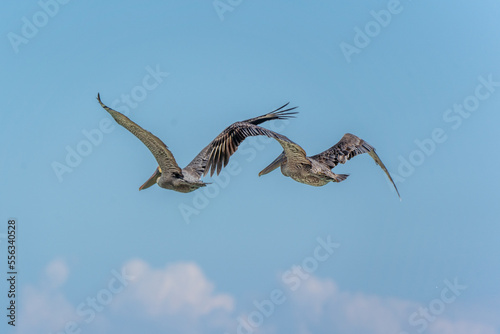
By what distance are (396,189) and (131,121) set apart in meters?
6.74

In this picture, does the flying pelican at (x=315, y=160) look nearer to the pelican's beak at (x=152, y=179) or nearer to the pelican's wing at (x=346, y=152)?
the pelican's wing at (x=346, y=152)

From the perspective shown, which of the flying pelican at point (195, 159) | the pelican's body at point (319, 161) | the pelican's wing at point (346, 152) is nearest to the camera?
the flying pelican at point (195, 159)

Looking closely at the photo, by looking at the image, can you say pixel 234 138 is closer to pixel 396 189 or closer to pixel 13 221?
pixel 396 189

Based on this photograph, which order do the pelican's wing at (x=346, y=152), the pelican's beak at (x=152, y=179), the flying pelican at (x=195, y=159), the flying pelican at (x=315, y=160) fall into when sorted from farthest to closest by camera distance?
the pelican's wing at (x=346, y=152) < the pelican's beak at (x=152, y=179) < the flying pelican at (x=315, y=160) < the flying pelican at (x=195, y=159)

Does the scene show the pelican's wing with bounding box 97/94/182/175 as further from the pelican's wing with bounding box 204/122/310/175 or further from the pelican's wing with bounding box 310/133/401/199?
the pelican's wing with bounding box 310/133/401/199

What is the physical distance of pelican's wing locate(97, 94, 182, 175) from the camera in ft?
43.0

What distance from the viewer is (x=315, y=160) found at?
16109 mm

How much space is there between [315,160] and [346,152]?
3.59ft

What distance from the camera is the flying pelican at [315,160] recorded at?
14.9 meters

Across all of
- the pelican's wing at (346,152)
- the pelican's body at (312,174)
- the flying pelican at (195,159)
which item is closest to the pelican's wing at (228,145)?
the flying pelican at (195,159)

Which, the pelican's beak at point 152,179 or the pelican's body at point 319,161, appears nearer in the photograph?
the pelican's body at point 319,161

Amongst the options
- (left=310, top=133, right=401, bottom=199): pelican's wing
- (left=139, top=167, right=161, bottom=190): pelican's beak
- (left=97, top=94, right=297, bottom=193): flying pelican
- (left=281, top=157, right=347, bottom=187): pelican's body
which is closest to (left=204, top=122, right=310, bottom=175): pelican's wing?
(left=97, top=94, right=297, bottom=193): flying pelican

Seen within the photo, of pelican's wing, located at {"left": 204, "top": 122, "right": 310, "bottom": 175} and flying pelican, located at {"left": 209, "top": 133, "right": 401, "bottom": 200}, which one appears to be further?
flying pelican, located at {"left": 209, "top": 133, "right": 401, "bottom": 200}

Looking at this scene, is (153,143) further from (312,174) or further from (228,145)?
(312,174)
